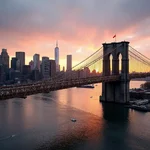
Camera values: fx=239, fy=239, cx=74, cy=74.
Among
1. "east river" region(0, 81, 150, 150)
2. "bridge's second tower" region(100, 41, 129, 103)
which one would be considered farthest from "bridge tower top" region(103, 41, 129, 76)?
"east river" region(0, 81, 150, 150)

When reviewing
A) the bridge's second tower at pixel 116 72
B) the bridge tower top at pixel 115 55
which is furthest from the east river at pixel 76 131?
the bridge tower top at pixel 115 55

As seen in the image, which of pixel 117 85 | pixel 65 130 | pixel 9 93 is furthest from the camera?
pixel 117 85

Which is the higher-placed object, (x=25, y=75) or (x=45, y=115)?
(x=25, y=75)

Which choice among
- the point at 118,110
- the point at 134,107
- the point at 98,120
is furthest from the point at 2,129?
the point at 134,107

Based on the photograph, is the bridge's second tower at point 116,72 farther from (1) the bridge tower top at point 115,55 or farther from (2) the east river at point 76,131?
(2) the east river at point 76,131

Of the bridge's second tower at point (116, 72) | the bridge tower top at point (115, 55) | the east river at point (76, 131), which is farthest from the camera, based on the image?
the bridge tower top at point (115, 55)

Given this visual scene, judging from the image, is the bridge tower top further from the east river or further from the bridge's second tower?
the east river

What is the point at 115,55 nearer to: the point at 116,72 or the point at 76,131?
the point at 116,72

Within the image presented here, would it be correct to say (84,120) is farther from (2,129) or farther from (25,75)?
(25,75)
